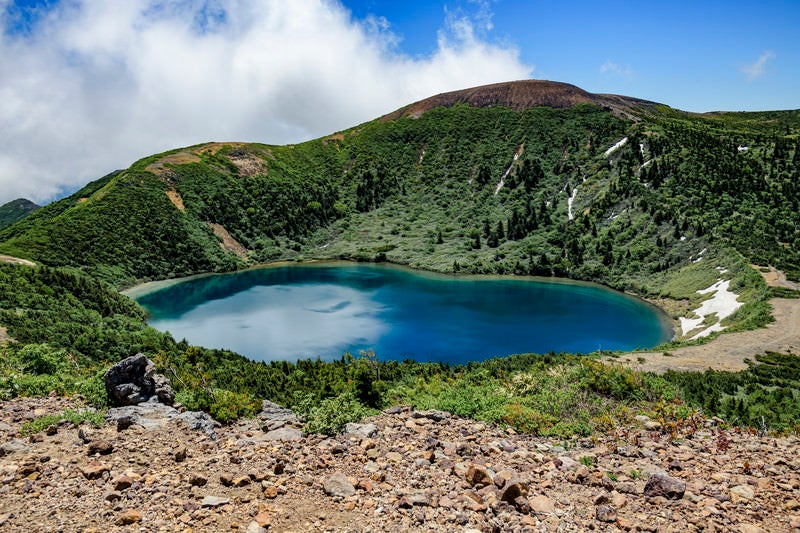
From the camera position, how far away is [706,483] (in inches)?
328

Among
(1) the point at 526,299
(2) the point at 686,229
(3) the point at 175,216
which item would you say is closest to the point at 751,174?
(2) the point at 686,229

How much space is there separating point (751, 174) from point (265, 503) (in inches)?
3848

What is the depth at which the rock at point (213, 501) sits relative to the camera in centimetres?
714

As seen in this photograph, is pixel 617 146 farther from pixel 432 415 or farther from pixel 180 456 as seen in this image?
pixel 180 456

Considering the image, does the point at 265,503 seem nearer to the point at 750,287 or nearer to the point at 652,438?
the point at 652,438

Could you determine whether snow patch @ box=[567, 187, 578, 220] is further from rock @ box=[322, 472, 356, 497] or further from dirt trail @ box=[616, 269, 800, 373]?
rock @ box=[322, 472, 356, 497]

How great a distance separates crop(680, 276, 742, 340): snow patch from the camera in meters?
44.1

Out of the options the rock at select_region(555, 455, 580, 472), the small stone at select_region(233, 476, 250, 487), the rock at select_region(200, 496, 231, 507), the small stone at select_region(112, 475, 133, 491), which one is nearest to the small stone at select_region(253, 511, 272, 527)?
the rock at select_region(200, 496, 231, 507)

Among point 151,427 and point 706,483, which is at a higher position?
point 151,427

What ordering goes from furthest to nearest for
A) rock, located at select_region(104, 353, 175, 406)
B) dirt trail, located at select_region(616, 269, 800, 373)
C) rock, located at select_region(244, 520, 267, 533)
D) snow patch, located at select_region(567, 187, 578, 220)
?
snow patch, located at select_region(567, 187, 578, 220)
dirt trail, located at select_region(616, 269, 800, 373)
rock, located at select_region(104, 353, 175, 406)
rock, located at select_region(244, 520, 267, 533)

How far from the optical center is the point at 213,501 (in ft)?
23.5

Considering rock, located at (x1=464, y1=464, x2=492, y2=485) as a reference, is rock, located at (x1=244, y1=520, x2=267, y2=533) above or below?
above

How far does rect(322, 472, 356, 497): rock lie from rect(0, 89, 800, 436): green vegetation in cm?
227

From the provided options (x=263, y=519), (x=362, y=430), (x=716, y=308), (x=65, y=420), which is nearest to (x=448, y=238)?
(x=716, y=308)
